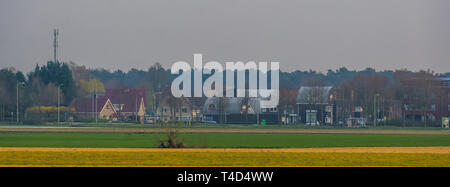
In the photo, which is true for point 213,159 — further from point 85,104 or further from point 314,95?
point 85,104

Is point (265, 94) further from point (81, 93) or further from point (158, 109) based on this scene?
point (81, 93)

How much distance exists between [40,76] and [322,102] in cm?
6345

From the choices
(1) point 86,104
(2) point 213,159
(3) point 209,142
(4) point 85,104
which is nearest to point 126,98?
(1) point 86,104

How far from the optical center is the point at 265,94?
16050 cm

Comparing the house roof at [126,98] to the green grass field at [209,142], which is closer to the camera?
the green grass field at [209,142]

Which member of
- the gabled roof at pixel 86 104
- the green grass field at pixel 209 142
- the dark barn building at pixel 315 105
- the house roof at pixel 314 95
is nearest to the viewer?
the green grass field at pixel 209 142

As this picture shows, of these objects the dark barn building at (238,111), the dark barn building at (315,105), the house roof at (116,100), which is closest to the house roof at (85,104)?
the house roof at (116,100)

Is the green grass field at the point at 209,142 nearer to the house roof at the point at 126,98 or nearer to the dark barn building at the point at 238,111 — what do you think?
the dark barn building at the point at 238,111

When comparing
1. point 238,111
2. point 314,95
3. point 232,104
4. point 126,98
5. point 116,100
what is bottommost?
point 238,111

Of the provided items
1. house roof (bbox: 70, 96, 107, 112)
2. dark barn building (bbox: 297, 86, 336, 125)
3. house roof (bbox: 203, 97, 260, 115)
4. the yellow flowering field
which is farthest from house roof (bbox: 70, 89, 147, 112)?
the yellow flowering field

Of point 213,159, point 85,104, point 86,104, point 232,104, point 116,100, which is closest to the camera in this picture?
Answer: point 213,159

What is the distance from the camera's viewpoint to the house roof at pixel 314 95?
143 m

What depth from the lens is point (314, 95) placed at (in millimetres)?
142625
